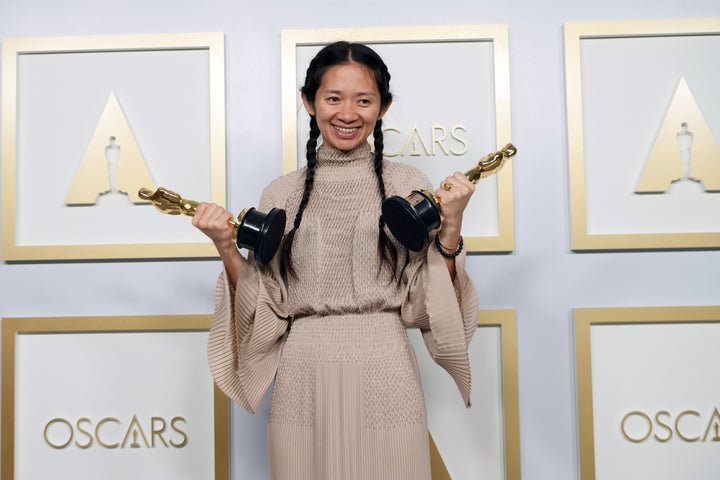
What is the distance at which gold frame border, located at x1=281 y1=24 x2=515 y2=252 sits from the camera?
1.64 m

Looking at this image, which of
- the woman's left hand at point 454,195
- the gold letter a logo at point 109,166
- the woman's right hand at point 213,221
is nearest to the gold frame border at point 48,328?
the gold letter a logo at point 109,166

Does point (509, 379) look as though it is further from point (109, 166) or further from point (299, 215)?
point (109, 166)

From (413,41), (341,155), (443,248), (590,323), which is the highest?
(413,41)

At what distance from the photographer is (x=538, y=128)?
1.66 meters

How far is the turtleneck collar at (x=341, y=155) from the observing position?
1238 mm

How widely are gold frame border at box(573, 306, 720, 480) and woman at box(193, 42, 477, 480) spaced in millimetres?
529

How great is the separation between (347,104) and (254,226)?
0.87 feet

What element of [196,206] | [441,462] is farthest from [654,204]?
[196,206]

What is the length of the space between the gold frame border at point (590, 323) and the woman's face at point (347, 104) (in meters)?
0.74

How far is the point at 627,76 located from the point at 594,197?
11.8 inches

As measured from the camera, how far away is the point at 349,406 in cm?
112

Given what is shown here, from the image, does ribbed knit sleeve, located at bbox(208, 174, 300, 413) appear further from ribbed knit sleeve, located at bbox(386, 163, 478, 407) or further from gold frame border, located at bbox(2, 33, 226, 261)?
gold frame border, located at bbox(2, 33, 226, 261)

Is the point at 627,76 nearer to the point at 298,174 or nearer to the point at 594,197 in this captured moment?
the point at 594,197

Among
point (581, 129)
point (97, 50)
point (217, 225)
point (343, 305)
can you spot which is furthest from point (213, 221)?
point (581, 129)
